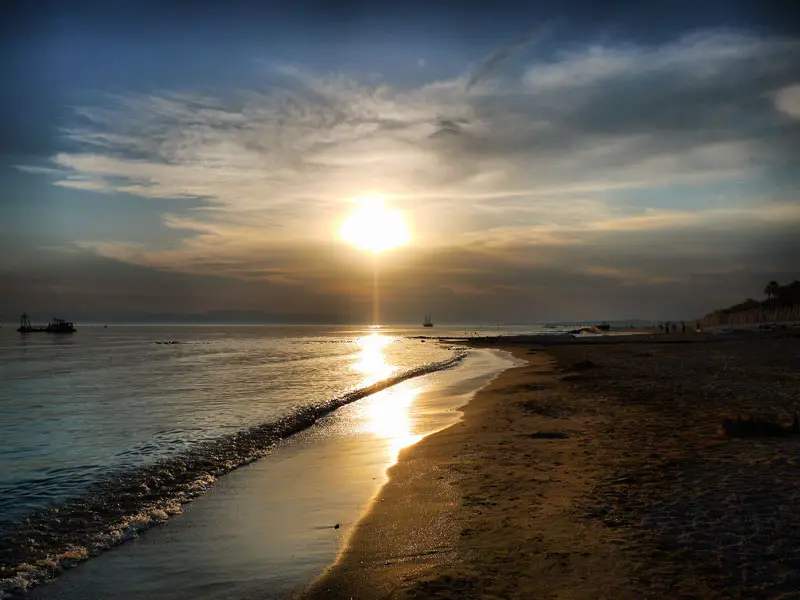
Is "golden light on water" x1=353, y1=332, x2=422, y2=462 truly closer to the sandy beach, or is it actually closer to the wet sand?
the wet sand

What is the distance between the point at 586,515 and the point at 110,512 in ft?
27.8

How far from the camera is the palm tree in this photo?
122175mm

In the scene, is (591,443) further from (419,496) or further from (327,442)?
(327,442)

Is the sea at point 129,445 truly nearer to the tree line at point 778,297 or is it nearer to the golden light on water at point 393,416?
the golden light on water at point 393,416

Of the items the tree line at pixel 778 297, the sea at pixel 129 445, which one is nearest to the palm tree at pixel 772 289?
the tree line at pixel 778 297

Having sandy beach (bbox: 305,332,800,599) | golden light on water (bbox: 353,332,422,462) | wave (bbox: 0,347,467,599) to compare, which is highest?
sandy beach (bbox: 305,332,800,599)

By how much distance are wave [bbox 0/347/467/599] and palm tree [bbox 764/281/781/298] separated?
138388mm

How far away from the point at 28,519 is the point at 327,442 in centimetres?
765

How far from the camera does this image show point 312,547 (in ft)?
25.3

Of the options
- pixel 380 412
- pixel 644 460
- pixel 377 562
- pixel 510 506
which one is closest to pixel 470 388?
pixel 380 412

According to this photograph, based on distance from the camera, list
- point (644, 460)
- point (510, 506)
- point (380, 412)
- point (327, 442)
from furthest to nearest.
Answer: point (380, 412)
point (327, 442)
point (644, 460)
point (510, 506)

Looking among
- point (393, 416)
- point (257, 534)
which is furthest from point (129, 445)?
point (257, 534)

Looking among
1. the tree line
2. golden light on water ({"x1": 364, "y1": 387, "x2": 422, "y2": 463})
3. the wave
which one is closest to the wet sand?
golden light on water ({"x1": 364, "y1": 387, "x2": 422, "y2": 463})

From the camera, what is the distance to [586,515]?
802cm
